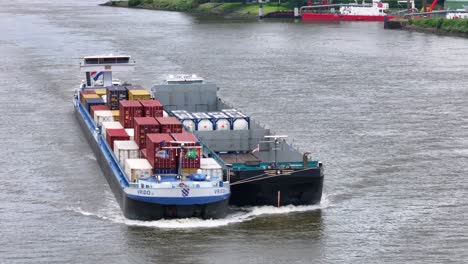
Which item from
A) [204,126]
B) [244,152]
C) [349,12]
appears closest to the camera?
[244,152]

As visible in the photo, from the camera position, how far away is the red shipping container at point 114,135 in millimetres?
38000

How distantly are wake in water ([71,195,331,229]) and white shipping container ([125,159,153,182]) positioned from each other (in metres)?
1.22

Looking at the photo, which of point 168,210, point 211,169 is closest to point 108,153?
point 211,169

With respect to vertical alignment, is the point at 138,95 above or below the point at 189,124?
above

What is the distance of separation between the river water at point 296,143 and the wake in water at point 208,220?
0.06 m

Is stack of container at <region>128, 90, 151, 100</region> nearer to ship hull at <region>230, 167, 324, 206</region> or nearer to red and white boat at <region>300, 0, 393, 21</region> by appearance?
ship hull at <region>230, 167, 324, 206</region>

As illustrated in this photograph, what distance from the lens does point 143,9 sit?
5630 inches

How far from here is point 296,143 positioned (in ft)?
143

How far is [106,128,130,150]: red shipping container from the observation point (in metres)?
38.0

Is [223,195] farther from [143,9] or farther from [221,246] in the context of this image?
[143,9]

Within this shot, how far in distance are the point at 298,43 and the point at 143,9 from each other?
57.5m

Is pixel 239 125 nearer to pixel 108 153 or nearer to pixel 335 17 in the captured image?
pixel 108 153

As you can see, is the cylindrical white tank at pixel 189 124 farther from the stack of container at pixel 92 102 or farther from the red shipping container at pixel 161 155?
the stack of container at pixel 92 102

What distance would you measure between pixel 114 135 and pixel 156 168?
19.2 ft
